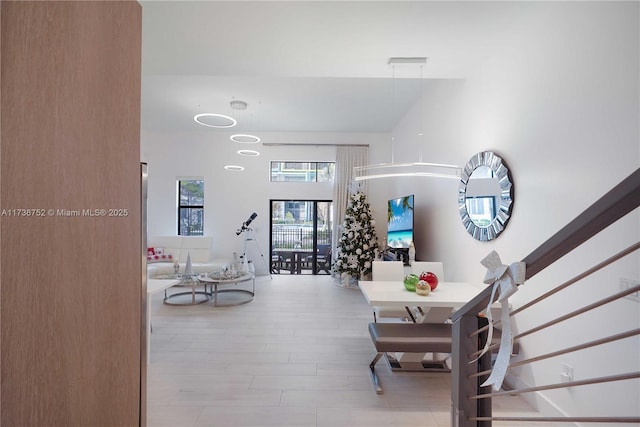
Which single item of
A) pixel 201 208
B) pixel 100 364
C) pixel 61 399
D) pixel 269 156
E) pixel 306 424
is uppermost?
pixel 269 156

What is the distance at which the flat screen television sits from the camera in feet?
15.5

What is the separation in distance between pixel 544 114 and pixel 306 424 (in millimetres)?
2750

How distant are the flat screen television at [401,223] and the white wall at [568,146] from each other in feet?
5.19

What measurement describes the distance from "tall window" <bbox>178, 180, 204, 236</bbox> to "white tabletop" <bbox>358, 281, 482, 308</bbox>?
522 cm

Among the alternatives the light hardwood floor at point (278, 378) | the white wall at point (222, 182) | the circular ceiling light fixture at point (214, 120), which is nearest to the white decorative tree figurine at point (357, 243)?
the white wall at point (222, 182)

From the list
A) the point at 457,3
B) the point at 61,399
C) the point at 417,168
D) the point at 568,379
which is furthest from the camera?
the point at 417,168

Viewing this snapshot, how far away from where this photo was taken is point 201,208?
7.09m

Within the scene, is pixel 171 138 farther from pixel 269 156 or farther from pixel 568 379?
pixel 568 379

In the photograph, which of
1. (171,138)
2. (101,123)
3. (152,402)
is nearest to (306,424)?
(152,402)

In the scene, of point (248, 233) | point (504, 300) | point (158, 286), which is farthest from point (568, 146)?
point (248, 233)

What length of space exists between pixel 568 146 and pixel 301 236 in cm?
563

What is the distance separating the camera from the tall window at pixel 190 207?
7090 mm

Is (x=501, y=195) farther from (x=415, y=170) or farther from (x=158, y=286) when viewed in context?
(x=158, y=286)

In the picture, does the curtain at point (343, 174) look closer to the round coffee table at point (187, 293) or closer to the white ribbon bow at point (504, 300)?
the round coffee table at point (187, 293)
